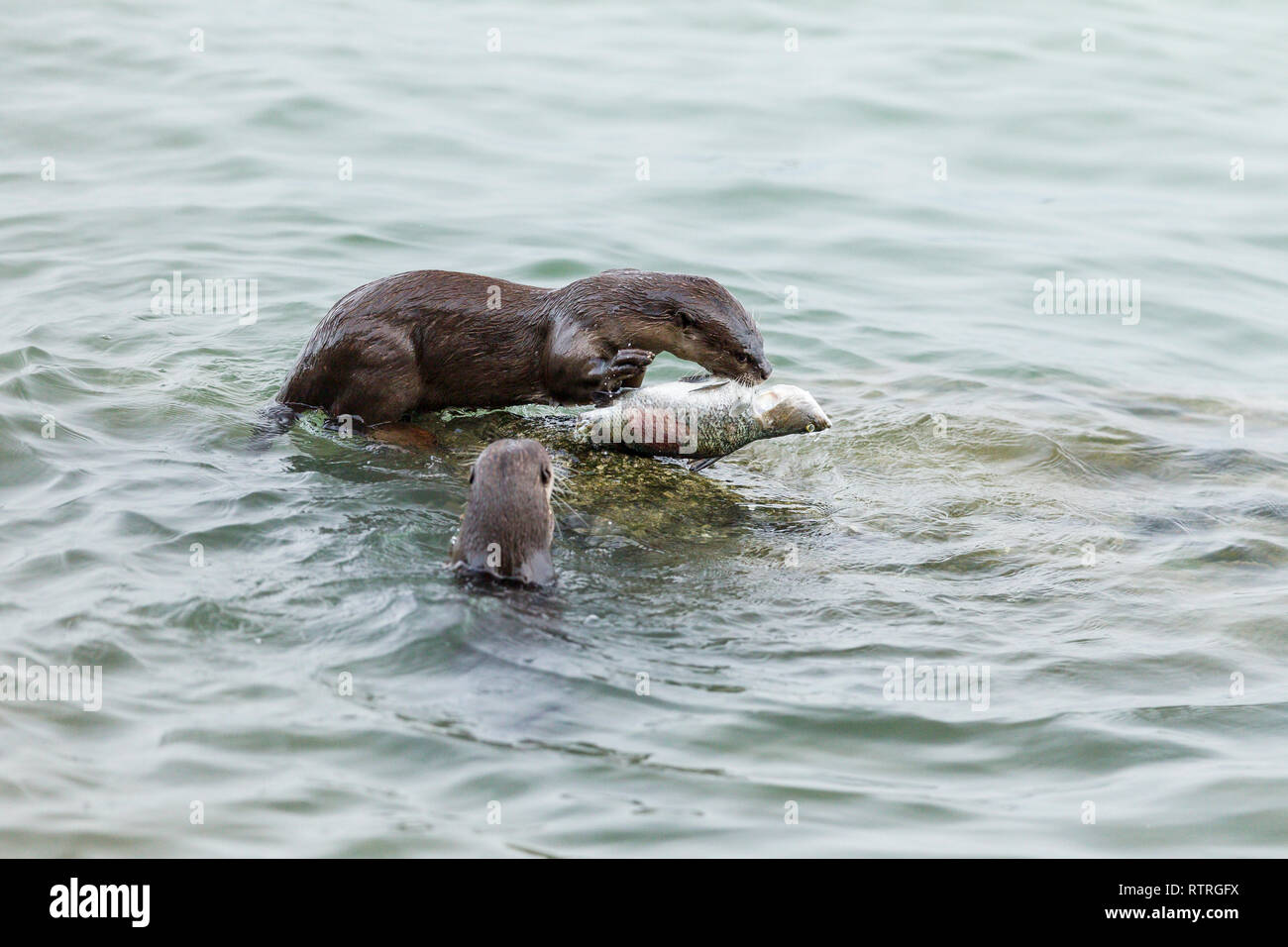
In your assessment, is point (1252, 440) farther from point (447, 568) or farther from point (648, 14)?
point (648, 14)

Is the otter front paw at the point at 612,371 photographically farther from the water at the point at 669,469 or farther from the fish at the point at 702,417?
the water at the point at 669,469

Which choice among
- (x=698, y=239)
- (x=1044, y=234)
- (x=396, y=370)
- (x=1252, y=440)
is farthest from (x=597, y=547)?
(x=1044, y=234)

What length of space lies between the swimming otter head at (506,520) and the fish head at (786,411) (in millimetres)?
1224

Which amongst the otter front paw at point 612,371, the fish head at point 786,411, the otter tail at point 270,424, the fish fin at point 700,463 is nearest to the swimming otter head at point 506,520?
the otter front paw at point 612,371

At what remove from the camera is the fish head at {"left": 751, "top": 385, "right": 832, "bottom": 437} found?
5781 mm

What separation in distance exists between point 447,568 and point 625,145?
22.7ft

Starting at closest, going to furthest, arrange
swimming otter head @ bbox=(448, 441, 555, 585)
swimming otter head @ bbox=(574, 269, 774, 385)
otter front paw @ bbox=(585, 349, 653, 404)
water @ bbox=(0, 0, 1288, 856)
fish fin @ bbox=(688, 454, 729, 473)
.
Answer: water @ bbox=(0, 0, 1288, 856) → swimming otter head @ bbox=(448, 441, 555, 585) → swimming otter head @ bbox=(574, 269, 774, 385) → otter front paw @ bbox=(585, 349, 653, 404) → fish fin @ bbox=(688, 454, 729, 473)

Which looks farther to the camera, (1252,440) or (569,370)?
(1252,440)

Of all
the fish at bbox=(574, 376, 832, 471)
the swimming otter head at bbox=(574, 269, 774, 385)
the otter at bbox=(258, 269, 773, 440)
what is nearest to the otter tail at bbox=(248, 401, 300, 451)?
the otter at bbox=(258, 269, 773, 440)

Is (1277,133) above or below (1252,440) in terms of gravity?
above

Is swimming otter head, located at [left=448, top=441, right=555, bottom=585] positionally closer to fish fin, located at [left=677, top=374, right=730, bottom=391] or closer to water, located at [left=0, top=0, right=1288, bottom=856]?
water, located at [left=0, top=0, right=1288, bottom=856]

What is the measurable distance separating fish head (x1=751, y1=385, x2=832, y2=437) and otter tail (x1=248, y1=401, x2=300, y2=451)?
6.55 feet

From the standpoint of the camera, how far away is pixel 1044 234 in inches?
404
